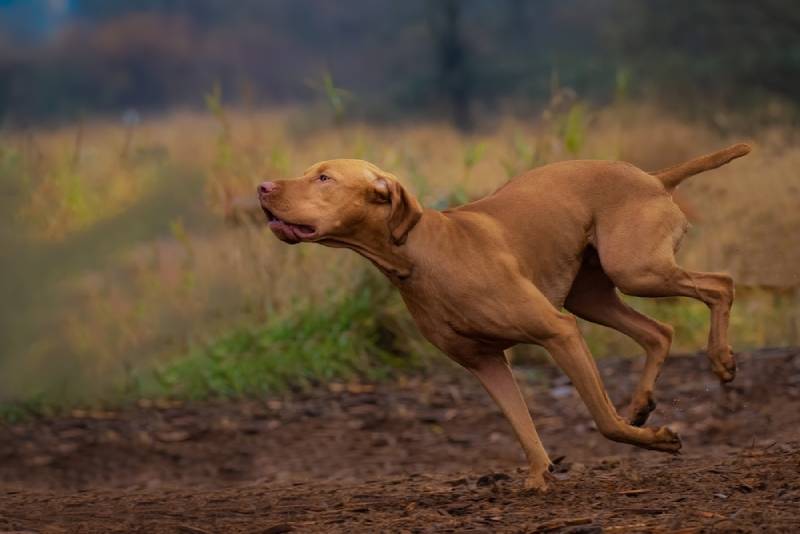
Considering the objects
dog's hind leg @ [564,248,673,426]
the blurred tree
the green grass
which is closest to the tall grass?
the green grass

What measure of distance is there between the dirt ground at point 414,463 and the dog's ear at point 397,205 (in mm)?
1097

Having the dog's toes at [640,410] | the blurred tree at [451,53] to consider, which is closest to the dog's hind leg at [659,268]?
the dog's toes at [640,410]

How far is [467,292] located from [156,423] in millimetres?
4115

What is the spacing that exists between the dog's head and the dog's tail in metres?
1.24

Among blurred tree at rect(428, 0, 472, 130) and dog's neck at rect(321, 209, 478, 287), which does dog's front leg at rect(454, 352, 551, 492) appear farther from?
blurred tree at rect(428, 0, 472, 130)

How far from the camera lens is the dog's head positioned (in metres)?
5.45

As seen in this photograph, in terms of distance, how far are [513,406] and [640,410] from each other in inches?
24.2

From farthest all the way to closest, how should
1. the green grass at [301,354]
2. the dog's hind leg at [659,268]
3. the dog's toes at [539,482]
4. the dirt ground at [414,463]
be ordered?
the green grass at [301,354] < the dog's hind leg at [659,268] < the dog's toes at [539,482] < the dirt ground at [414,463]

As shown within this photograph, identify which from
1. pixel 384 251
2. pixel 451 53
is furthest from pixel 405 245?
pixel 451 53

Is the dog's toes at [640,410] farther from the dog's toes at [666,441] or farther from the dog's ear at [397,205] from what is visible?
the dog's ear at [397,205]

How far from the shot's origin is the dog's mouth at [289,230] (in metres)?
5.45

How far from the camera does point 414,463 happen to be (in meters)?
8.13

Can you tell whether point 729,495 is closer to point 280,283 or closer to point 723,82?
point 280,283

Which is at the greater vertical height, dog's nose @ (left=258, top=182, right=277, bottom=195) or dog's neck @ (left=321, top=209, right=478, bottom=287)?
dog's nose @ (left=258, top=182, right=277, bottom=195)
